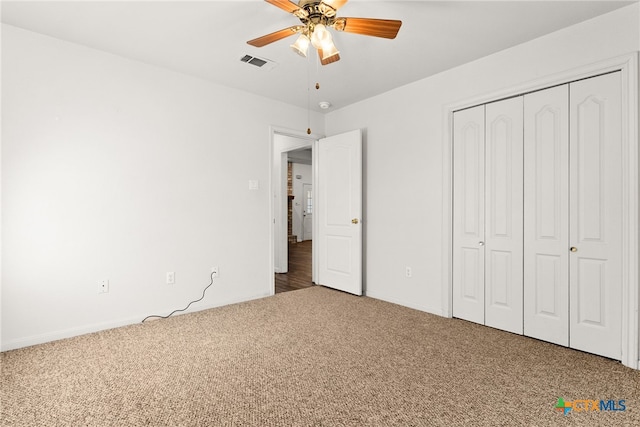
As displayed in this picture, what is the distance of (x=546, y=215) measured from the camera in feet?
8.98

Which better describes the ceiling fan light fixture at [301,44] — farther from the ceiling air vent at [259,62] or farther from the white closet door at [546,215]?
the white closet door at [546,215]

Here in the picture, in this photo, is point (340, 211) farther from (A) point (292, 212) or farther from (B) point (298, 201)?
(B) point (298, 201)

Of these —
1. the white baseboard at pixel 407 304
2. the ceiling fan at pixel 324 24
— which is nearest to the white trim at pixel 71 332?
the white baseboard at pixel 407 304

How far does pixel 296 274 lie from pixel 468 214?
316 centimetres

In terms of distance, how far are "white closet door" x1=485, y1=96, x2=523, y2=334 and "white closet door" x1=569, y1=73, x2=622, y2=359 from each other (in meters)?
0.40

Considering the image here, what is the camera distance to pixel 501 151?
118 inches

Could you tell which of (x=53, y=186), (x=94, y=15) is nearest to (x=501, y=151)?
(x=94, y=15)

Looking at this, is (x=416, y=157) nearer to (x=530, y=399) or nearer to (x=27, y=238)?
(x=530, y=399)

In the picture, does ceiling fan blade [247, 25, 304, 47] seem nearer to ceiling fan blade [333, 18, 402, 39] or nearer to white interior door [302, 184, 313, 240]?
ceiling fan blade [333, 18, 402, 39]

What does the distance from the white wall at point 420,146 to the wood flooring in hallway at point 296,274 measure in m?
1.13

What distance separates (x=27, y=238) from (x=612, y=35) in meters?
4.73

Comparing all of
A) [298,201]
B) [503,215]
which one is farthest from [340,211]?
[298,201]

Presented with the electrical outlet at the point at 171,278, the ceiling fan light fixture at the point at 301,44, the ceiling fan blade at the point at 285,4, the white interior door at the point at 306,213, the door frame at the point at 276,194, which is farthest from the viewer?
the white interior door at the point at 306,213

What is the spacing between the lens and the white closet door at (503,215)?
9.53 ft
